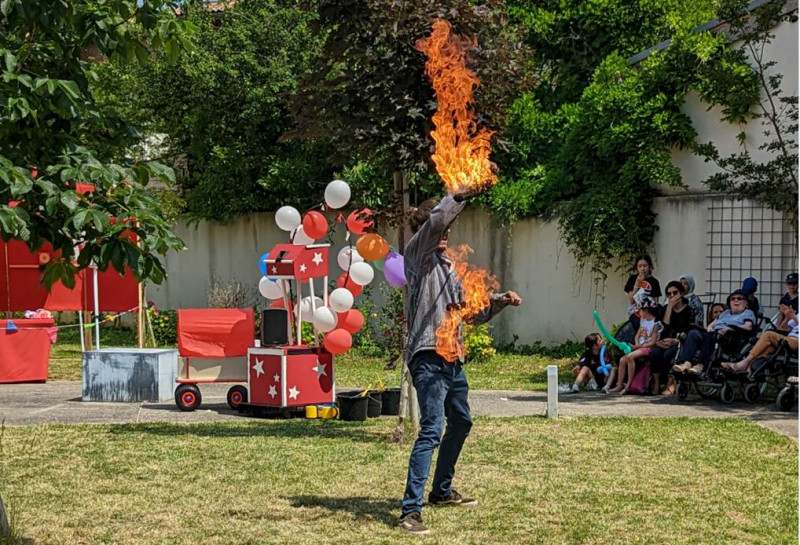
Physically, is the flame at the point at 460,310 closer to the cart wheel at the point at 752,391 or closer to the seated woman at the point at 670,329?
the cart wheel at the point at 752,391

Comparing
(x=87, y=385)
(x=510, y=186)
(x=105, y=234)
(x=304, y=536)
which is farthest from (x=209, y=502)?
(x=510, y=186)

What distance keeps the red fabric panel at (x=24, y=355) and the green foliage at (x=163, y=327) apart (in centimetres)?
617

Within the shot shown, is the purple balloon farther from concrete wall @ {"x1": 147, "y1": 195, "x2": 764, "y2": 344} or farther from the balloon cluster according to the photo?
concrete wall @ {"x1": 147, "y1": 195, "x2": 764, "y2": 344}

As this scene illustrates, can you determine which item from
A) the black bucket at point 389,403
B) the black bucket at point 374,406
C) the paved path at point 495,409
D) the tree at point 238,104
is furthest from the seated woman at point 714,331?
the tree at point 238,104

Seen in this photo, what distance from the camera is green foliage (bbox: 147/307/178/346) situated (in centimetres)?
2275

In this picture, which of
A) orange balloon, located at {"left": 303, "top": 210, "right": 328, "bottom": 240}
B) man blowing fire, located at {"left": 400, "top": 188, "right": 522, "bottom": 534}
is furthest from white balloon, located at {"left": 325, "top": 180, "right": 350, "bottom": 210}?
man blowing fire, located at {"left": 400, "top": 188, "right": 522, "bottom": 534}

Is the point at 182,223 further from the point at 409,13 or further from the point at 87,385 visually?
the point at 409,13

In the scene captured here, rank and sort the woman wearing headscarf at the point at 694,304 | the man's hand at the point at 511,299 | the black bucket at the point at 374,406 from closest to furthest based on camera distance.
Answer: the man's hand at the point at 511,299, the black bucket at the point at 374,406, the woman wearing headscarf at the point at 694,304

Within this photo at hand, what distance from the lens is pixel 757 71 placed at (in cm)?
1516

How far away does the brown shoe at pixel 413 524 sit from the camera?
22.1 feet

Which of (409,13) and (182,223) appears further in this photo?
(182,223)

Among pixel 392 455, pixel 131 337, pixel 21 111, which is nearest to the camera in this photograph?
pixel 21 111

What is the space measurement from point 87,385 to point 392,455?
19.4 feet

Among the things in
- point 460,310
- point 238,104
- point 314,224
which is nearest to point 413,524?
point 460,310
